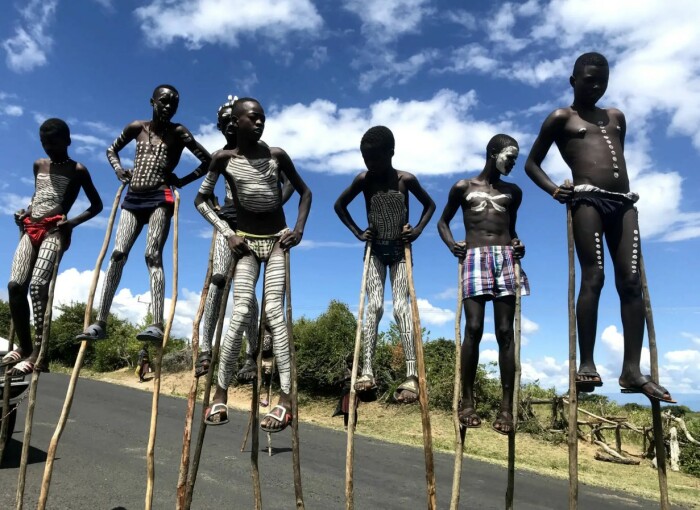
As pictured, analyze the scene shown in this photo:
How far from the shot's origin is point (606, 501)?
40.5ft

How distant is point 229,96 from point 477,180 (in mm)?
3255

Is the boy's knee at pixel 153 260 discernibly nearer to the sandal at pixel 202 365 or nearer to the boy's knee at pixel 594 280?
the sandal at pixel 202 365

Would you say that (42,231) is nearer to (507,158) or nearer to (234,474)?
(507,158)

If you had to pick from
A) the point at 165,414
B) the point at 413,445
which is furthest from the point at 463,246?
the point at 165,414

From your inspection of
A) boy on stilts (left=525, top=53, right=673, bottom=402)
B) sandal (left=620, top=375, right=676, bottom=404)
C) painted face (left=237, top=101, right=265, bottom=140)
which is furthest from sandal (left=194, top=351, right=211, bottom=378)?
sandal (left=620, top=375, right=676, bottom=404)

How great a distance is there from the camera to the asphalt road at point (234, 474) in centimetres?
940

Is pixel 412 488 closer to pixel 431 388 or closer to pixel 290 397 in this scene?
pixel 290 397

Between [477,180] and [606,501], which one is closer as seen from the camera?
[477,180]

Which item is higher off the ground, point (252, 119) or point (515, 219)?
point (252, 119)

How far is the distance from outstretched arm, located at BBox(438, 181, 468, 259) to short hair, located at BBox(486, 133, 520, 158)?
462 mm

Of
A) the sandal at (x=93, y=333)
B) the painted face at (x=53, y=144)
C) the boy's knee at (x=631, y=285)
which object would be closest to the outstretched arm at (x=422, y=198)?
the boy's knee at (x=631, y=285)

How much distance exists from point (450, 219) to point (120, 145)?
12.5 feet

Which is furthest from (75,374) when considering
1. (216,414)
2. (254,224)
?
(254,224)

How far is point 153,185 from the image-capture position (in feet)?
19.9
